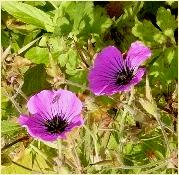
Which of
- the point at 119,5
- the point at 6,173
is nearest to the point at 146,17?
the point at 119,5

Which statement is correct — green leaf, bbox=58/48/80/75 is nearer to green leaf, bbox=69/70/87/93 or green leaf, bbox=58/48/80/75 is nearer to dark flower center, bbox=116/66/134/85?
green leaf, bbox=69/70/87/93

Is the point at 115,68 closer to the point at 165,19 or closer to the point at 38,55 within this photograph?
the point at 165,19

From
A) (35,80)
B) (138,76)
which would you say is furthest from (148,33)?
(35,80)

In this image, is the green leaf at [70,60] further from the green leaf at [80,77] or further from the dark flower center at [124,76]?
the dark flower center at [124,76]

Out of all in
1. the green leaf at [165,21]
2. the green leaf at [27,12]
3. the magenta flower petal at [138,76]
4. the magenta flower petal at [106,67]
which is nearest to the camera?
the magenta flower petal at [138,76]

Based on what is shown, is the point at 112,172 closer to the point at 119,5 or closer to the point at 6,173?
the point at 6,173

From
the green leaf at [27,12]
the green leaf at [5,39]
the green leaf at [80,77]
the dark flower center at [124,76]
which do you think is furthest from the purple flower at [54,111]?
the green leaf at [5,39]

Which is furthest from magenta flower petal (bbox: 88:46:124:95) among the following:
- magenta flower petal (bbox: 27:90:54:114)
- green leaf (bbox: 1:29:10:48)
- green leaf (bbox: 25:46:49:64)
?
green leaf (bbox: 1:29:10:48)
